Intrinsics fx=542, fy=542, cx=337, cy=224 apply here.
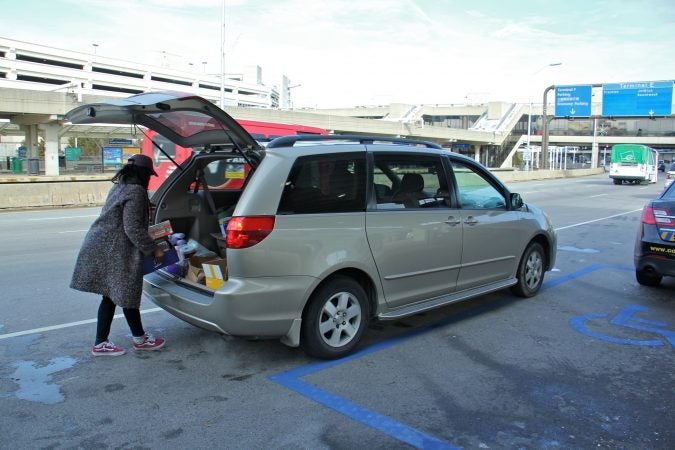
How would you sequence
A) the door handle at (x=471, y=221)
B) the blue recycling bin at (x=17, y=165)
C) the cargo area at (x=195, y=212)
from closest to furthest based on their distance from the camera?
the cargo area at (x=195, y=212), the door handle at (x=471, y=221), the blue recycling bin at (x=17, y=165)

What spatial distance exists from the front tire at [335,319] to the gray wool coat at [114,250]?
1.40m

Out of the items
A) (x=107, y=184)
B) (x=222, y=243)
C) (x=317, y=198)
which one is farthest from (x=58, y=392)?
(x=107, y=184)

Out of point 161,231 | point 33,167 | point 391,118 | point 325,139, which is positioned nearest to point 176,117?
point 161,231

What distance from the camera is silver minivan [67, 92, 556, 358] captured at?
3.94 meters

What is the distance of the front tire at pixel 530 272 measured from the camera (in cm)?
625

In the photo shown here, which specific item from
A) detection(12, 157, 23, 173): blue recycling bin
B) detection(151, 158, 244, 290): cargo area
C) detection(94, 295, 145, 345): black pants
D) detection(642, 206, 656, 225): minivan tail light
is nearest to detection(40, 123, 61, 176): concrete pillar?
detection(12, 157, 23, 173): blue recycling bin

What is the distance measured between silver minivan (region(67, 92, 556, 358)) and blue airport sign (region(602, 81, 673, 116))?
41883 mm

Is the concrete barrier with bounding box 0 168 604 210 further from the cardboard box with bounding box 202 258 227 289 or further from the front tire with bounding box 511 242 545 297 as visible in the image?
the front tire with bounding box 511 242 545 297

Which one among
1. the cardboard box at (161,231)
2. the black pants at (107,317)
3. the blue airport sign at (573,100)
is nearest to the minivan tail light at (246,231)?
the cardboard box at (161,231)

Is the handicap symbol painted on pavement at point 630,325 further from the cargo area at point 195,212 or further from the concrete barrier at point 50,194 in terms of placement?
the concrete barrier at point 50,194

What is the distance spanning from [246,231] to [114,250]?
45.7 inches

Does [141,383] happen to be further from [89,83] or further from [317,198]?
[89,83]

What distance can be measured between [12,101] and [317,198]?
3692 centimetres

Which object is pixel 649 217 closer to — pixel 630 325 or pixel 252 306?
pixel 630 325
